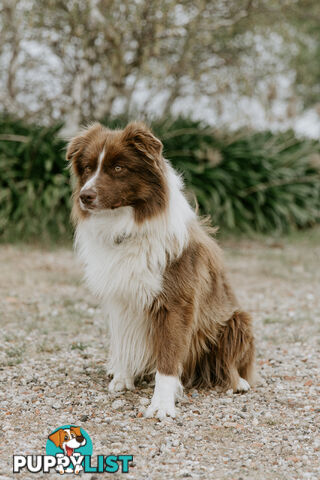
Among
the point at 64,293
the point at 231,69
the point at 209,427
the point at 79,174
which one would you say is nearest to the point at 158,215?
the point at 79,174

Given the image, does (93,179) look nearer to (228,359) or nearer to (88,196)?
(88,196)

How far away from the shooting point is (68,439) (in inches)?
116

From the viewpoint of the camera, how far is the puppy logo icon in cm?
272

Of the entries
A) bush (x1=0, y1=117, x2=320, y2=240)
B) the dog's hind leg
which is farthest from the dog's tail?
bush (x1=0, y1=117, x2=320, y2=240)

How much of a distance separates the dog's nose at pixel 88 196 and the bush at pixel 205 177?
577cm

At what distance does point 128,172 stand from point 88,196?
31cm

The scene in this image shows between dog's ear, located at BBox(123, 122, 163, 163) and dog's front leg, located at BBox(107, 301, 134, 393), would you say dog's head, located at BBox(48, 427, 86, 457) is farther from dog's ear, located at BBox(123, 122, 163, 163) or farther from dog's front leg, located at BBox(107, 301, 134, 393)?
dog's ear, located at BBox(123, 122, 163, 163)

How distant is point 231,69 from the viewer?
37.7 ft

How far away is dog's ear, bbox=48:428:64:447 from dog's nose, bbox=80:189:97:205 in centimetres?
137

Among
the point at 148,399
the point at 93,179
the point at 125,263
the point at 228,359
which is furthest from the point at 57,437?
the point at 93,179

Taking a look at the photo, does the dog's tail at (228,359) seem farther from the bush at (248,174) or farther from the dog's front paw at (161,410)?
the bush at (248,174)

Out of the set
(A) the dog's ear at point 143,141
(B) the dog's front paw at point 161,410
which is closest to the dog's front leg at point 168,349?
(B) the dog's front paw at point 161,410

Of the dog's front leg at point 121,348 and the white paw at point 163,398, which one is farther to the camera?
the dog's front leg at point 121,348

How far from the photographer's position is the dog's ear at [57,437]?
2.92 metres
